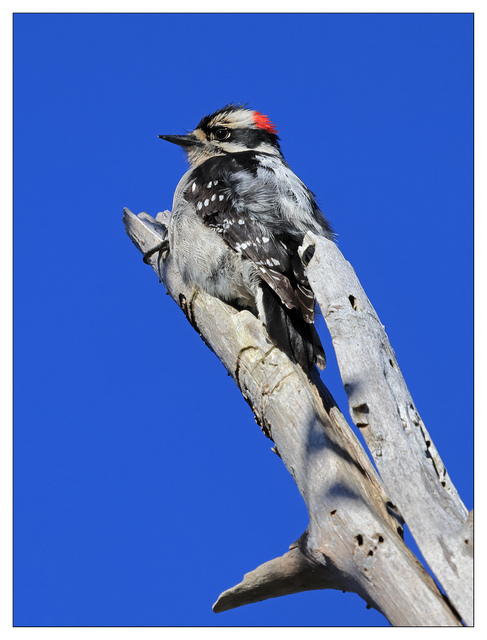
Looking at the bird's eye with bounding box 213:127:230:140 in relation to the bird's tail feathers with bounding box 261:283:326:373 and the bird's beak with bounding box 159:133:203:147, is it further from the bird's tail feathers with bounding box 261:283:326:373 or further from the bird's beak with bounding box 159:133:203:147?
the bird's tail feathers with bounding box 261:283:326:373

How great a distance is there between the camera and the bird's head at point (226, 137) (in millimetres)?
5027

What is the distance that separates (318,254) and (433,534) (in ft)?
5.13

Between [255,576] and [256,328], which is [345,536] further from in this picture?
[256,328]

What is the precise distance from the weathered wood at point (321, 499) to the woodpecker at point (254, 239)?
140 millimetres

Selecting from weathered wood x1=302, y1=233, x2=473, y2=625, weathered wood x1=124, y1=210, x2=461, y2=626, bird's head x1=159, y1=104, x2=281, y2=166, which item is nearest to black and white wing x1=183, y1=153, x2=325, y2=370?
weathered wood x1=124, y1=210, x2=461, y2=626

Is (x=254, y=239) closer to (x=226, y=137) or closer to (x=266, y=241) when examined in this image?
(x=266, y=241)

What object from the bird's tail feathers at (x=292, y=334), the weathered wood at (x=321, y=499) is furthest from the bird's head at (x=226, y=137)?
the bird's tail feathers at (x=292, y=334)

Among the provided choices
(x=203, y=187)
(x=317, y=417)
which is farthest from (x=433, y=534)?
(x=203, y=187)

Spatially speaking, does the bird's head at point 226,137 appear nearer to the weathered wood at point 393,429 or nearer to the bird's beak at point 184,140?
the bird's beak at point 184,140

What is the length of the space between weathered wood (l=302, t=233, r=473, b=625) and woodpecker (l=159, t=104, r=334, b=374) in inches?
11.8

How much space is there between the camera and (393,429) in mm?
2643

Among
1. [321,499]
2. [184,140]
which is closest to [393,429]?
[321,499]

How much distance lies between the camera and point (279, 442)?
3.10 metres

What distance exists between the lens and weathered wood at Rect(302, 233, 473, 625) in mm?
2268
